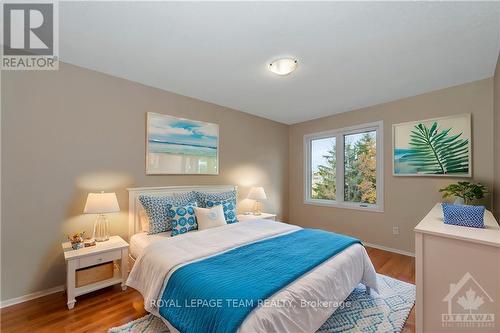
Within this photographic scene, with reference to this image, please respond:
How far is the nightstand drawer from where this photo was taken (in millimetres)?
2119

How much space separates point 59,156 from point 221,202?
1.86 meters

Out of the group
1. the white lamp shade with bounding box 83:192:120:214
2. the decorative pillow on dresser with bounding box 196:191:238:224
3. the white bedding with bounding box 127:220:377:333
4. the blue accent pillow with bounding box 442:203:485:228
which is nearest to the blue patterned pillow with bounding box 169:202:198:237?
the white bedding with bounding box 127:220:377:333

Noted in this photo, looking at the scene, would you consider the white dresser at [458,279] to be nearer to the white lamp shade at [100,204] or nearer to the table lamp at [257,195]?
the table lamp at [257,195]

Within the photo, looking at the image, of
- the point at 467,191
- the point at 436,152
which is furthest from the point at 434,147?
the point at 467,191

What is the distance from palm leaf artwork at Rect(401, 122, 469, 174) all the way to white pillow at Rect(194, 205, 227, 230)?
281cm

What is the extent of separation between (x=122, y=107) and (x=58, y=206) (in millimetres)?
1296

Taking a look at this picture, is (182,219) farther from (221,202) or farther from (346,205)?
(346,205)

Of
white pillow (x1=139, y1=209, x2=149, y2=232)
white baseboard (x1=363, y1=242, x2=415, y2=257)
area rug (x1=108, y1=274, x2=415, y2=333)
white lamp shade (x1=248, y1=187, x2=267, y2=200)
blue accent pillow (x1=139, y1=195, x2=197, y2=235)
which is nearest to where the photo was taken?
area rug (x1=108, y1=274, x2=415, y2=333)

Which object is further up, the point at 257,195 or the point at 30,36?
the point at 30,36

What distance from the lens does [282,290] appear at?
1.39 metres

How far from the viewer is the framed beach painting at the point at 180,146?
9.82 ft

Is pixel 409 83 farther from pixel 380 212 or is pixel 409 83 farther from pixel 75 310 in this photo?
pixel 75 310

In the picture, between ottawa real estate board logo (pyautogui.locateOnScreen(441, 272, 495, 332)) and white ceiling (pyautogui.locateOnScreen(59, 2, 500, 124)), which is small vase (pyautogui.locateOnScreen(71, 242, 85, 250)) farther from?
ottawa real estate board logo (pyautogui.locateOnScreen(441, 272, 495, 332))

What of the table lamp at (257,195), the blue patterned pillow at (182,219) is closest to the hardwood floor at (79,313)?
the blue patterned pillow at (182,219)
